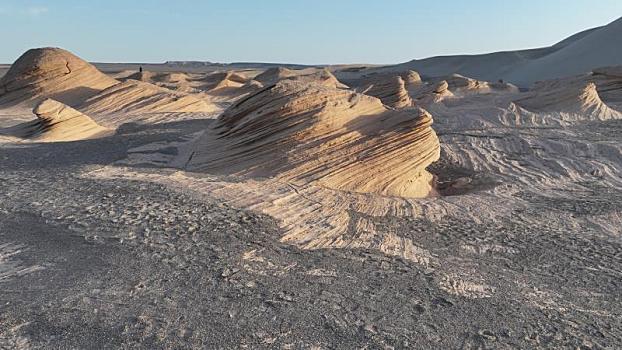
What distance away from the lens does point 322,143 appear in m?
8.31

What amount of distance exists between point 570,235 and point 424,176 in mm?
3300

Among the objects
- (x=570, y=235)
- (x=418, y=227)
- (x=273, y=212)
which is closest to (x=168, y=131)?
(x=273, y=212)

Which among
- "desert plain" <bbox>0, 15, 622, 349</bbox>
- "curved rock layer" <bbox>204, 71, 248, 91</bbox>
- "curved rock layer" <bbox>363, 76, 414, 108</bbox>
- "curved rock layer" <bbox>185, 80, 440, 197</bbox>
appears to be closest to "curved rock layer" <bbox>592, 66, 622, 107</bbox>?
"curved rock layer" <bbox>363, 76, 414, 108</bbox>

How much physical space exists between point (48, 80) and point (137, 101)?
9.94 feet

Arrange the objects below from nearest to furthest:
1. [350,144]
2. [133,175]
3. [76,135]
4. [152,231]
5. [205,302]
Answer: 1. [205,302]
2. [152,231]
3. [133,175]
4. [350,144]
5. [76,135]

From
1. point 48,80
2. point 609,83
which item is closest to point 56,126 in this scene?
point 48,80

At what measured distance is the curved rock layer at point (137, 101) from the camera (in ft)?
52.1

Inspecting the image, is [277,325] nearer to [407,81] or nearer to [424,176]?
[424,176]

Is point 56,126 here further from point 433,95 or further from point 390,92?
point 433,95

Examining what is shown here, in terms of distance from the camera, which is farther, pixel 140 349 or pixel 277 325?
pixel 277 325

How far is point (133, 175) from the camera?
7344mm

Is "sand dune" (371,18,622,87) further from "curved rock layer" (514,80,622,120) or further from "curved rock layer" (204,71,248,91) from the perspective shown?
"curved rock layer" (514,80,622,120)

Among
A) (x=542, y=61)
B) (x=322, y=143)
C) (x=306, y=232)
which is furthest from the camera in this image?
(x=542, y=61)

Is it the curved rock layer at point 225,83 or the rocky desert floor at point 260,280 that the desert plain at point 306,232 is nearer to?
the rocky desert floor at point 260,280
